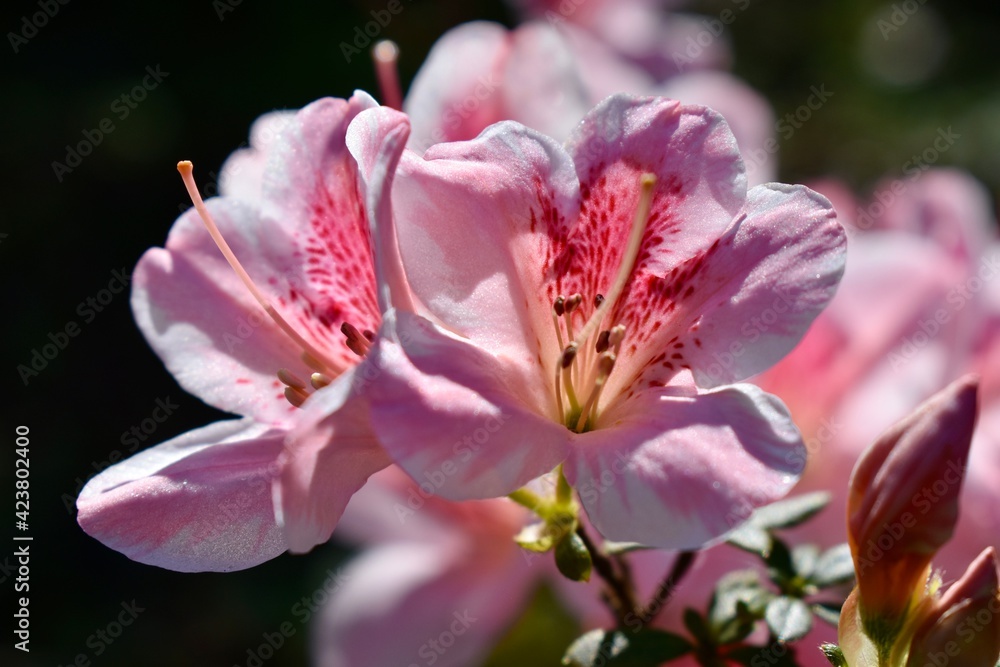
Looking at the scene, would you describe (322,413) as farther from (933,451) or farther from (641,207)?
(933,451)

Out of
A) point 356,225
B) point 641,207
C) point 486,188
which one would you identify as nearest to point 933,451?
point 641,207

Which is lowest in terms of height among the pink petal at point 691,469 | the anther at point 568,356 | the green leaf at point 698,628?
the green leaf at point 698,628

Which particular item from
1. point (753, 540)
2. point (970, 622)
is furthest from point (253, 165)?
point (970, 622)

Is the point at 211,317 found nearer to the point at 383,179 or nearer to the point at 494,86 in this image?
the point at 383,179

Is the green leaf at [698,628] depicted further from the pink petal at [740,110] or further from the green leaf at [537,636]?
the green leaf at [537,636]

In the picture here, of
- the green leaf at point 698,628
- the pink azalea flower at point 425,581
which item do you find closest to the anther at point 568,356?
the green leaf at point 698,628

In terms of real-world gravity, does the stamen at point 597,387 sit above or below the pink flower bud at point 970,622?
above
